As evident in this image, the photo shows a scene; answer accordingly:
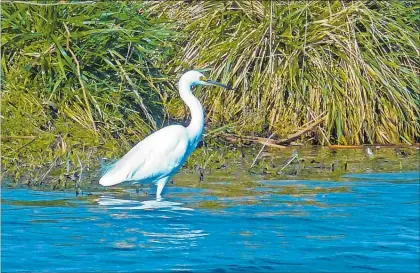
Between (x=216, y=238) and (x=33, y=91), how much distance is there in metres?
4.11

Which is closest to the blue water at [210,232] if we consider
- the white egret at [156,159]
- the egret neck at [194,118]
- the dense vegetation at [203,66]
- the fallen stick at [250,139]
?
the white egret at [156,159]

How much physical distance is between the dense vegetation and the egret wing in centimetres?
84

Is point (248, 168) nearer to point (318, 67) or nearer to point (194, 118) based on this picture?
point (194, 118)

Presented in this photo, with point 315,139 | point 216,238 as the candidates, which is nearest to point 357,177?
point 315,139

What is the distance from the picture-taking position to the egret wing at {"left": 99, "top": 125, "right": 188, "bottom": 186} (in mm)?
8602

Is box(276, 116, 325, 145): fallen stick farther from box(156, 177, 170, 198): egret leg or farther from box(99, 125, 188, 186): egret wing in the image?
box(156, 177, 170, 198): egret leg

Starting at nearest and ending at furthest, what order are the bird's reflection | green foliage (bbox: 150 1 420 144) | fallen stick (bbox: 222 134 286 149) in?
the bird's reflection, fallen stick (bbox: 222 134 286 149), green foliage (bbox: 150 1 420 144)

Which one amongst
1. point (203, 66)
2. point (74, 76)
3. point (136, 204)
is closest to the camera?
point (136, 204)

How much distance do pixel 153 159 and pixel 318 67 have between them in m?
4.12

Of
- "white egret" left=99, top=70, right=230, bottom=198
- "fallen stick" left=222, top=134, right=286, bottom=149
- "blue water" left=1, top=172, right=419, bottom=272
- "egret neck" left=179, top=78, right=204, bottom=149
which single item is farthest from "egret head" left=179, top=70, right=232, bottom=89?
"fallen stick" left=222, top=134, right=286, bottom=149

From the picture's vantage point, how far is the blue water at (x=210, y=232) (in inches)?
243

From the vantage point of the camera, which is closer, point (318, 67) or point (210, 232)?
point (210, 232)

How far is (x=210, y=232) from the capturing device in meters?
7.10

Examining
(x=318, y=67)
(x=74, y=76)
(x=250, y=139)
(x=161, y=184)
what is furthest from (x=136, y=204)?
(x=318, y=67)
